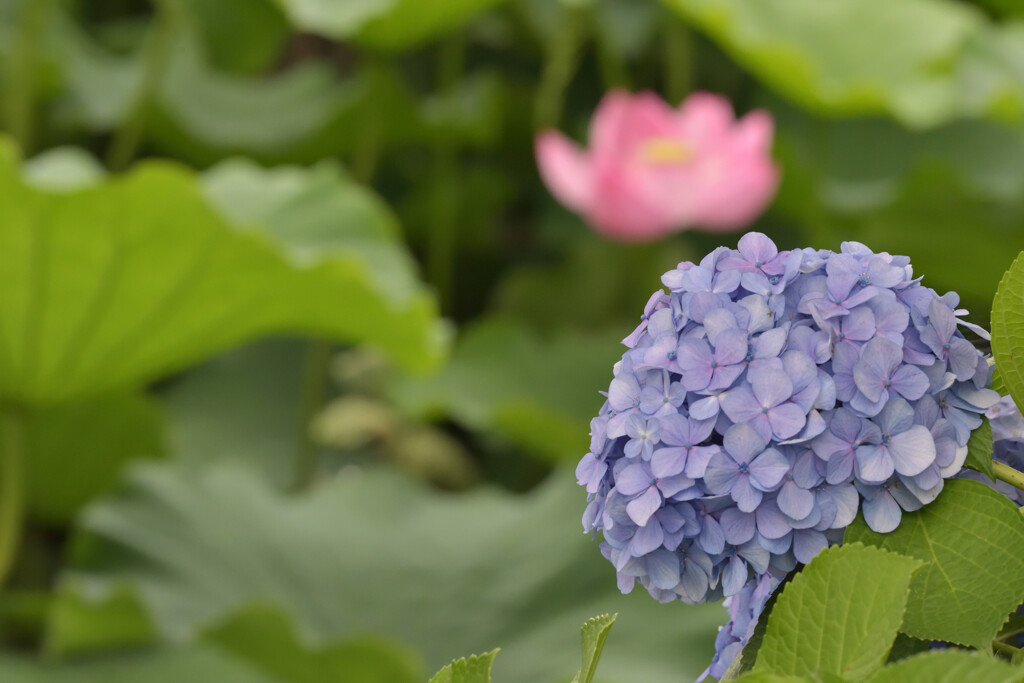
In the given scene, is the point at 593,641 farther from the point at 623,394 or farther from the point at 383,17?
the point at 383,17

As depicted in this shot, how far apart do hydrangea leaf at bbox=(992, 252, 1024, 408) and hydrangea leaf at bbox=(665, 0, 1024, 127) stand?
1.01 metres

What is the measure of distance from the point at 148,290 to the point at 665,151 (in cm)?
56

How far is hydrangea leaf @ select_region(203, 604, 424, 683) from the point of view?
86 cm

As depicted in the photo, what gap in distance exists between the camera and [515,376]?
1398mm

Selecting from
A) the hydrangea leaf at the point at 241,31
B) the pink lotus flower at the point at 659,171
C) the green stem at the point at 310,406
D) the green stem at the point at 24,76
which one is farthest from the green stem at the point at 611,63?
the green stem at the point at 24,76

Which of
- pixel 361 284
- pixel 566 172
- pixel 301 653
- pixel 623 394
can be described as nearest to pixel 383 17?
pixel 566 172

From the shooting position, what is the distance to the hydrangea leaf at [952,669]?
145 millimetres

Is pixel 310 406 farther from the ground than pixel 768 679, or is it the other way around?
pixel 768 679

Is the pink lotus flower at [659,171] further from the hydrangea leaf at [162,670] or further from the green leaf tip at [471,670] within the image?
the green leaf tip at [471,670]

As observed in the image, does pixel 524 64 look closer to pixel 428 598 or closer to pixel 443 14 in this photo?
pixel 443 14

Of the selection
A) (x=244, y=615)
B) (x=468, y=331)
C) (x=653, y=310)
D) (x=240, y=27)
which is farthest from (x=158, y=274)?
(x=240, y=27)

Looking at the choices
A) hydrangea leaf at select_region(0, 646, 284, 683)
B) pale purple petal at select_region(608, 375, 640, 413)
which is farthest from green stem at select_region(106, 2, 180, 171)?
pale purple petal at select_region(608, 375, 640, 413)

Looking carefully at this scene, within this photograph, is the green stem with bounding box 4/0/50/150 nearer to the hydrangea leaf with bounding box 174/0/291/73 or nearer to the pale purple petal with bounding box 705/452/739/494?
the hydrangea leaf with bounding box 174/0/291/73

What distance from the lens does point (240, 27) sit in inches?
70.1
